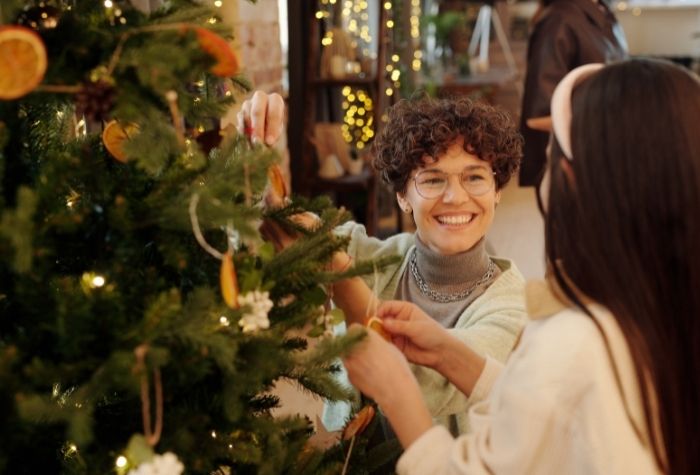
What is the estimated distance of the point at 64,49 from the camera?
905 millimetres

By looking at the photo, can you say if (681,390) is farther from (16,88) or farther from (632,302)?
(16,88)

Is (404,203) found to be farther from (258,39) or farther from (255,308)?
(258,39)

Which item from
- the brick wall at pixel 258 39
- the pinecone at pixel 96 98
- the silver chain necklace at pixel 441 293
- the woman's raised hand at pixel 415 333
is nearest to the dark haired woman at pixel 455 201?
the silver chain necklace at pixel 441 293

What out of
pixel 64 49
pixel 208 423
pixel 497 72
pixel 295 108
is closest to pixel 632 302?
pixel 208 423

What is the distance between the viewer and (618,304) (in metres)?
0.98

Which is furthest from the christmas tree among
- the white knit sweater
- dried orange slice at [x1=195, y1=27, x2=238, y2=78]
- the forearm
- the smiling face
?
the smiling face

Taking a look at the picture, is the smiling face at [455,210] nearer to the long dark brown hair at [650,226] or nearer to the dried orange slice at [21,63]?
the long dark brown hair at [650,226]

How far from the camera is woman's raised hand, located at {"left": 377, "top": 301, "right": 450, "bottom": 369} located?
1.32 m

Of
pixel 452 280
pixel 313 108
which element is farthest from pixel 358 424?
pixel 313 108

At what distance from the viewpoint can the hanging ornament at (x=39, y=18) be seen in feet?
3.01

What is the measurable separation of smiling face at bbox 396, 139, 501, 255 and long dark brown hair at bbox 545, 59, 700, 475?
0.66 metres

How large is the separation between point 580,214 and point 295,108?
3484mm

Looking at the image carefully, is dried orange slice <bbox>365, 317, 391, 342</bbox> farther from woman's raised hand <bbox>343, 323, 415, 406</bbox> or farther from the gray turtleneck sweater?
the gray turtleneck sweater

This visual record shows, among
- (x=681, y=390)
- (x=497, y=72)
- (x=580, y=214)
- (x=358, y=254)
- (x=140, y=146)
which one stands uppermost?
(x=140, y=146)
